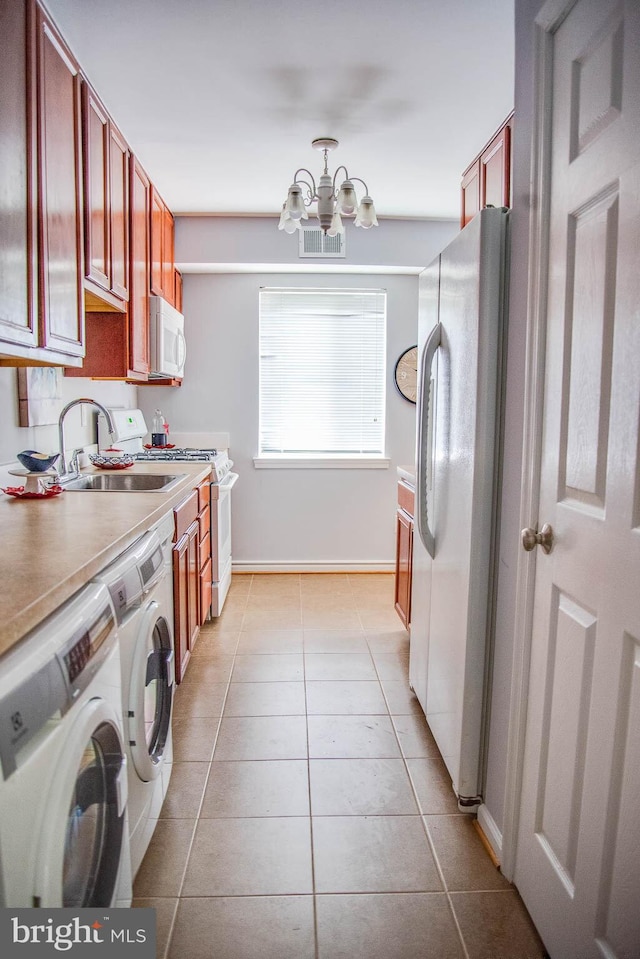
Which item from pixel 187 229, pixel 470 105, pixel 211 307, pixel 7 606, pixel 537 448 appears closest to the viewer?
pixel 7 606

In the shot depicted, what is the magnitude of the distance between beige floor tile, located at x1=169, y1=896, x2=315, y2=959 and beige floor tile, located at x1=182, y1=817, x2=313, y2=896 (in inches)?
1.4

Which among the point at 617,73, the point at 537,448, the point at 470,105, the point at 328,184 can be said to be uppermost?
the point at 470,105

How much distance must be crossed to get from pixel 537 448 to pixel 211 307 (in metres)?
3.55

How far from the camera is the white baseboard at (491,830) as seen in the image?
172 cm

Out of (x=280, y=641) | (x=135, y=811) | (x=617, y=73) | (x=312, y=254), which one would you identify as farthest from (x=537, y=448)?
(x=312, y=254)

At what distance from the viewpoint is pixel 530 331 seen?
1533mm

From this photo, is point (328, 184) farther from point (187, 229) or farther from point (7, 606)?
point (7, 606)

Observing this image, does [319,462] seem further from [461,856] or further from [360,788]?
[461,856]

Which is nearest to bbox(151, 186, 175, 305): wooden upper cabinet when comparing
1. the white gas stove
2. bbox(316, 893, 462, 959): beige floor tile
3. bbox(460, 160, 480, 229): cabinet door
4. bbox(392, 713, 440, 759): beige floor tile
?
the white gas stove

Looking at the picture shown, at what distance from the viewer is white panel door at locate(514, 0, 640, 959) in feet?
3.62

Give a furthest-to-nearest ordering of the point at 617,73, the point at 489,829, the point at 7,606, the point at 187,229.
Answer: the point at 187,229, the point at 489,829, the point at 617,73, the point at 7,606

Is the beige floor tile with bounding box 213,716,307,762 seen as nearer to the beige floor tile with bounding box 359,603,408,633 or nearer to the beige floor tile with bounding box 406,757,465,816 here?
the beige floor tile with bounding box 406,757,465,816

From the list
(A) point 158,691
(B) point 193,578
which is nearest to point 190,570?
(B) point 193,578

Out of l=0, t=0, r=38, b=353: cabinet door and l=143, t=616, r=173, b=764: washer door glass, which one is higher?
l=0, t=0, r=38, b=353: cabinet door
